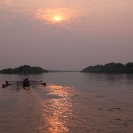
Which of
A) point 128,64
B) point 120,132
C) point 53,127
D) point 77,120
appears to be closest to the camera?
point 120,132

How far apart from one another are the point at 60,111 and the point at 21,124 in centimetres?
588

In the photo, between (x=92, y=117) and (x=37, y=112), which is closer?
(x=92, y=117)

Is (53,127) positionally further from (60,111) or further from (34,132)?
(60,111)

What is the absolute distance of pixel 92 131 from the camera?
16.0m

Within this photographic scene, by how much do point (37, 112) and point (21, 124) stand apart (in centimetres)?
449

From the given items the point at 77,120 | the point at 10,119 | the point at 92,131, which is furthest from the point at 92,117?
the point at 10,119

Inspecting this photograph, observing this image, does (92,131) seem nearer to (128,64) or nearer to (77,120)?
(77,120)

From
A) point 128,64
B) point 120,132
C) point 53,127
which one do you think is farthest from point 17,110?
point 128,64

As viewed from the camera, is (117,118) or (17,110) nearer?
(117,118)

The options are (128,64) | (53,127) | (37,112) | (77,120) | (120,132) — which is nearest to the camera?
(120,132)

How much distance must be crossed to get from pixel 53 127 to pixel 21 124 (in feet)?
10.1

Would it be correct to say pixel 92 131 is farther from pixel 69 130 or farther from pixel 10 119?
pixel 10 119

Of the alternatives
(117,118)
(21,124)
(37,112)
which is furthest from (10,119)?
(117,118)

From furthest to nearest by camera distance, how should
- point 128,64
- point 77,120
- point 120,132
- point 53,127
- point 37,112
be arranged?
point 128,64, point 37,112, point 77,120, point 53,127, point 120,132
